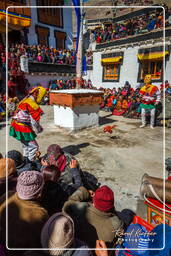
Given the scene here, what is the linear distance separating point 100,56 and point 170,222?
15.4 metres

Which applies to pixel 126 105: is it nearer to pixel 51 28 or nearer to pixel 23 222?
pixel 23 222

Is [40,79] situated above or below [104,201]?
above

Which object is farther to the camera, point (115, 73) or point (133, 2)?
point (133, 2)

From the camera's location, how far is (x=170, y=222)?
1.77m

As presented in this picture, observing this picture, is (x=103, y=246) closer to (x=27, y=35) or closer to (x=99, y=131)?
(x=99, y=131)

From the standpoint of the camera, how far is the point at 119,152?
14.4ft

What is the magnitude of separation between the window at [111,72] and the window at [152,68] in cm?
221

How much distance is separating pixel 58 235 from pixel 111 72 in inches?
587

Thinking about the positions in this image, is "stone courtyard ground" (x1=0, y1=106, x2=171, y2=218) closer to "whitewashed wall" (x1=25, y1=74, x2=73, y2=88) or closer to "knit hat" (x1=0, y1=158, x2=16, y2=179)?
"knit hat" (x1=0, y1=158, x2=16, y2=179)

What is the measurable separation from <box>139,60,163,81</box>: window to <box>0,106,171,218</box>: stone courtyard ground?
6724mm

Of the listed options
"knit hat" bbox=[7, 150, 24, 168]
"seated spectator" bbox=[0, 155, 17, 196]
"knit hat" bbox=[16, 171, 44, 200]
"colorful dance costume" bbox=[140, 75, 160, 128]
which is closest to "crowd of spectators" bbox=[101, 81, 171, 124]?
"colorful dance costume" bbox=[140, 75, 160, 128]

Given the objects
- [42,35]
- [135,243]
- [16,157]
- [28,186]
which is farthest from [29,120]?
[42,35]

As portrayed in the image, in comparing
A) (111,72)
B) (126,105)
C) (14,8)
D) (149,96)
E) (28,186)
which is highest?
(14,8)

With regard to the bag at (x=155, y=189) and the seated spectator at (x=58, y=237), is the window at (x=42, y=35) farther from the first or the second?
the seated spectator at (x=58, y=237)
